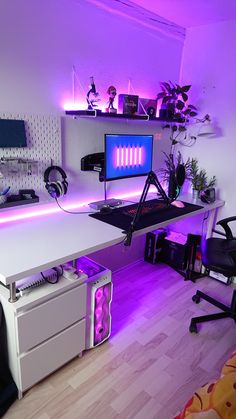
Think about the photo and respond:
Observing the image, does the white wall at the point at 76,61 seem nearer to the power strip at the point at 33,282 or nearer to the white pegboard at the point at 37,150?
the white pegboard at the point at 37,150

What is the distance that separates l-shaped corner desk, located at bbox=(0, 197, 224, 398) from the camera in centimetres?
133

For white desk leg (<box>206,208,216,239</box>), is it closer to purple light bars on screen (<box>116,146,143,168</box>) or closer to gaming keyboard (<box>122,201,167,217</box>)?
gaming keyboard (<box>122,201,167,217</box>)

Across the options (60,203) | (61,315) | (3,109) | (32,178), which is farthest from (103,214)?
(3,109)

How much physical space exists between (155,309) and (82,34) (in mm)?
2134

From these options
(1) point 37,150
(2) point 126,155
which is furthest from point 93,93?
(1) point 37,150

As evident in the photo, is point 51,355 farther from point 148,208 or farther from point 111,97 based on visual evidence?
point 111,97

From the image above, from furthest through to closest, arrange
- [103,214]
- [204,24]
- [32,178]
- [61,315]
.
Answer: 1. [204,24]
2. [103,214]
3. [32,178]
4. [61,315]

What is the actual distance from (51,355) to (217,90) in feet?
8.23

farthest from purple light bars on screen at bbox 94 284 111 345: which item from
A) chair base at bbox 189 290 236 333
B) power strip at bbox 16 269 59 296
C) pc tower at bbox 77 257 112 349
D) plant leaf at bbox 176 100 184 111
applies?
plant leaf at bbox 176 100 184 111

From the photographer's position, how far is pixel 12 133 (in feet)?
5.55

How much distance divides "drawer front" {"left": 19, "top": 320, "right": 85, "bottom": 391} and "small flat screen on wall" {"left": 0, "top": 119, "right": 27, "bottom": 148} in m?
1.14

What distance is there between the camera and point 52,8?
1763 mm

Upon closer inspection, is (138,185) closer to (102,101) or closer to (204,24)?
(102,101)

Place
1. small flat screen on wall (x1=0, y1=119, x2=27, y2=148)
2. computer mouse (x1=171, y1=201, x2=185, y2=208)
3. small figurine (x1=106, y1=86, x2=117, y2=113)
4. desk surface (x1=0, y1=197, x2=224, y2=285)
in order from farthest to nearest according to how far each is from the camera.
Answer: computer mouse (x1=171, y1=201, x2=185, y2=208) → small figurine (x1=106, y1=86, x2=117, y2=113) → small flat screen on wall (x1=0, y1=119, x2=27, y2=148) → desk surface (x1=0, y1=197, x2=224, y2=285)
